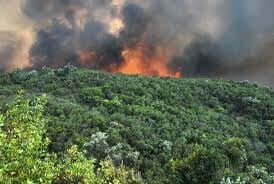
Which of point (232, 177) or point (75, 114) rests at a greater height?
point (75, 114)

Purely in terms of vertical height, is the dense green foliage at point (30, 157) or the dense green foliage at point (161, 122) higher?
the dense green foliage at point (161, 122)

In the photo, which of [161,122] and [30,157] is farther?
[161,122]

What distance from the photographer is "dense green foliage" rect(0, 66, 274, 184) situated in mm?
81000

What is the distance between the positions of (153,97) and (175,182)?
89.0 metres

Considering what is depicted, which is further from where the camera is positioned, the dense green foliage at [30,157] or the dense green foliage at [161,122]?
the dense green foliage at [161,122]

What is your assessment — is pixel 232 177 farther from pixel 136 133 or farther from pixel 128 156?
pixel 136 133

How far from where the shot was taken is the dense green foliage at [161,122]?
8100cm

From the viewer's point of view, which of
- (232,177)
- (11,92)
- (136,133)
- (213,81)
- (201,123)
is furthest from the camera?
(213,81)

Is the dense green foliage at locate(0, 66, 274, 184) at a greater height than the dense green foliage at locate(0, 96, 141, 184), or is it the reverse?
the dense green foliage at locate(0, 66, 274, 184)

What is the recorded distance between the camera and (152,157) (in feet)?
325

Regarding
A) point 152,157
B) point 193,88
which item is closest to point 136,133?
point 152,157

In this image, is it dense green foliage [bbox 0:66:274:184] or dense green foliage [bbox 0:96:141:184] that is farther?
dense green foliage [bbox 0:66:274:184]

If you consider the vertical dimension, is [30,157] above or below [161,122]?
below

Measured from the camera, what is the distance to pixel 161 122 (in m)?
129
